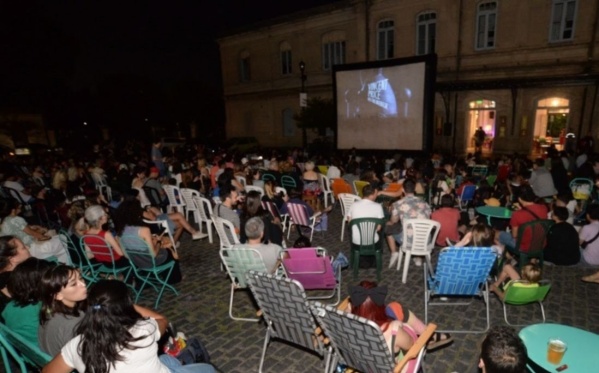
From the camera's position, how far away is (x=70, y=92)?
113ft

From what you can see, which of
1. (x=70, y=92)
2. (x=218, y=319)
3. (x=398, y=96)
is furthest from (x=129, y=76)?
(x=218, y=319)

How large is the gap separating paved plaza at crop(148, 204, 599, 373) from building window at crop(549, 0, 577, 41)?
1502 cm

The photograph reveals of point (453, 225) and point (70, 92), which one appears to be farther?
point (70, 92)

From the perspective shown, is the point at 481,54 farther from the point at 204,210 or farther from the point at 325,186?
the point at 204,210

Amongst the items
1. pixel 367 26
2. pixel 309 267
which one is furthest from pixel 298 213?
pixel 367 26

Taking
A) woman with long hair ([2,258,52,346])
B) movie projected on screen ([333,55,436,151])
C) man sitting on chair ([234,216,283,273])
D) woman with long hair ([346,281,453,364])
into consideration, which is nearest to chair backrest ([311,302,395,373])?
woman with long hair ([346,281,453,364])

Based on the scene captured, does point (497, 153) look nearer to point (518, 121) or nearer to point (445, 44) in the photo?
point (518, 121)

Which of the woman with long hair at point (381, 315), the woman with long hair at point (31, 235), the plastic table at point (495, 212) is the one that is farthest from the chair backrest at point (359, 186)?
the woman with long hair at point (31, 235)

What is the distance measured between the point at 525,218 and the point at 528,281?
193 cm

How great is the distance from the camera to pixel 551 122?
16891mm

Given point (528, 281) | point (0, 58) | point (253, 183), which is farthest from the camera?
point (0, 58)

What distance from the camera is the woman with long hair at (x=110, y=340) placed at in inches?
80.0

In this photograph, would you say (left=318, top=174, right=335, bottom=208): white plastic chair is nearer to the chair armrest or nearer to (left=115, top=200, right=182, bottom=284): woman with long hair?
(left=115, top=200, right=182, bottom=284): woman with long hair

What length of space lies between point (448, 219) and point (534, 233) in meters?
1.14
